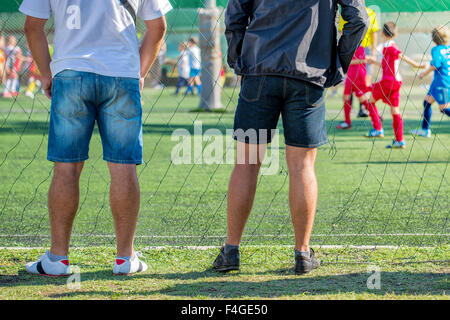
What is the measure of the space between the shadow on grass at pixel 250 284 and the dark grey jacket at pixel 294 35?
1054 mm

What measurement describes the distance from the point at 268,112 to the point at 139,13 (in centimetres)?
88

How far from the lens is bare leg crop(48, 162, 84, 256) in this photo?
3.41 meters

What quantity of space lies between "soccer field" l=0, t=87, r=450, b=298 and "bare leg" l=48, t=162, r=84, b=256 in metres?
0.26

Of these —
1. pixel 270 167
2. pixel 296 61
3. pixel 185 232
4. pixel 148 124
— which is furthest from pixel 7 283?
pixel 148 124

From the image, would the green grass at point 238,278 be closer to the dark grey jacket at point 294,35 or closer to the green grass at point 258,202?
the green grass at point 258,202

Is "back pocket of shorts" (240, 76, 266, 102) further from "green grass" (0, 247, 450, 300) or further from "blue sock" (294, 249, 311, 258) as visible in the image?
"green grass" (0, 247, 450, 300)

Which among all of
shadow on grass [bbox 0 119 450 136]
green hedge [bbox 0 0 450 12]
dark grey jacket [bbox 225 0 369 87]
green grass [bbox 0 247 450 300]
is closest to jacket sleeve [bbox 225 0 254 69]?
dark grey jacket [bbox 225 0 369 87]

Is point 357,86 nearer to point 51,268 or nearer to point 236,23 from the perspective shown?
point 236,23

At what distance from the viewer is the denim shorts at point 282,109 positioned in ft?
11.3

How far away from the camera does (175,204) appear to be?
5.73 metres

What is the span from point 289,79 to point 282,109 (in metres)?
0.19

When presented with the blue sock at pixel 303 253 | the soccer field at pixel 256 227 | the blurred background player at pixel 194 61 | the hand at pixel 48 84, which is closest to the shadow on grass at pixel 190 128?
the blurred background player at pixel 194 61

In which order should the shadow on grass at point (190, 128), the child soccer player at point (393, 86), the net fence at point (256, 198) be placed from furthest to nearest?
1. the shadow on grass at point (190, 128)
2. the child soccer player at point (393, 86)
3. the net fence at point (256, 198)
